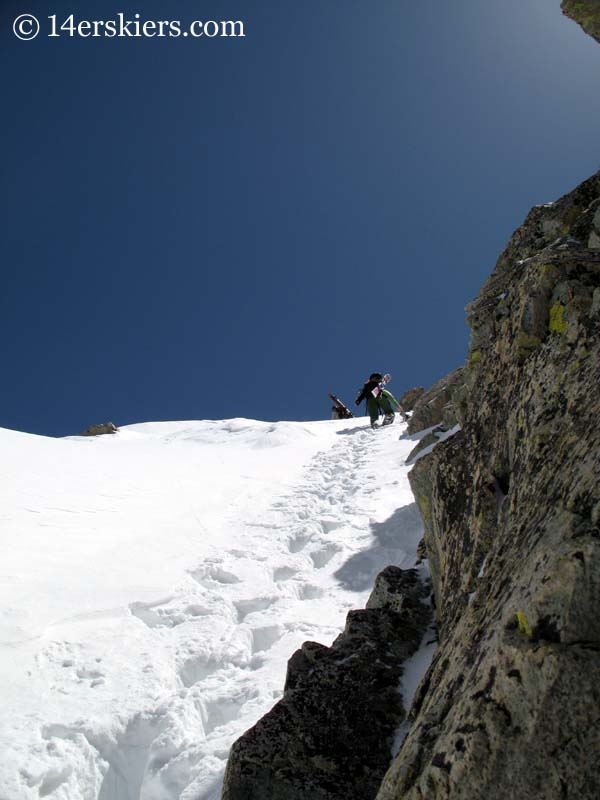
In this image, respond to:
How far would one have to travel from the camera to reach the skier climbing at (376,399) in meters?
24.3

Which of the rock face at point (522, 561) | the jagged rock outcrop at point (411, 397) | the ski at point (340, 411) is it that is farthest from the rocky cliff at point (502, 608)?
A: the ski at point (340, 411)

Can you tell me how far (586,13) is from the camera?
884 centimetres

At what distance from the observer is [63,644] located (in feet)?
19.5

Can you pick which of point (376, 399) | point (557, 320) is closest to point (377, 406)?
point (376, 399)

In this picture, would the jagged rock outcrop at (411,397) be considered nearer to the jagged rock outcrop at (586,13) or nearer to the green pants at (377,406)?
the green pants at (377,406)

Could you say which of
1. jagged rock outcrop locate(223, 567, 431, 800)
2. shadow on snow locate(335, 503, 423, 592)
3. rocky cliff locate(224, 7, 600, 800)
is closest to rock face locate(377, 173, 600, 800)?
rocky cliff locate(224, 7, 600, 800)

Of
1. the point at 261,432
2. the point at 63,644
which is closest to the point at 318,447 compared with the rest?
the point at 261,432

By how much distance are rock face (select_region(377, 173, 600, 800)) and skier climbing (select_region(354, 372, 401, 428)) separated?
18846 millimetres

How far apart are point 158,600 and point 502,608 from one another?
5.61m

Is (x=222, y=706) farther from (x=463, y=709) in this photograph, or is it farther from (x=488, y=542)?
(x=463, y=709)

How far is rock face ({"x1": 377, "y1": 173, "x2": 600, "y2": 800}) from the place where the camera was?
6.59ft

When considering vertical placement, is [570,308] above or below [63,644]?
above

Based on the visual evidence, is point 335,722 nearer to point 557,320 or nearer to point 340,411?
point 557,320

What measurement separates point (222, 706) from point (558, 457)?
13.7ft
